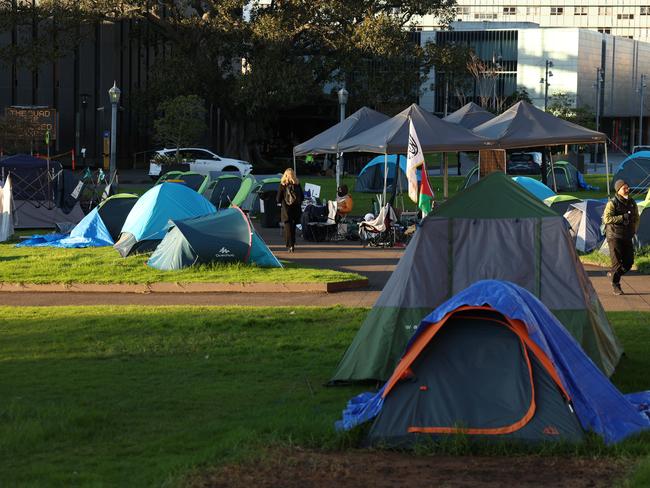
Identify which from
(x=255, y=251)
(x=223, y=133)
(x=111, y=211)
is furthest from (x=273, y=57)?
(x=255, y=251)

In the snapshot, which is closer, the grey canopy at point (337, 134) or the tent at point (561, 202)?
the tent at point (561, 202)

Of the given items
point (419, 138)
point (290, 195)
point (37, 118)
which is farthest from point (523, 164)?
point (290, 195)

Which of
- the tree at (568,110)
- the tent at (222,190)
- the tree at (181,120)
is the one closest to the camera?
the tent at (222,190)

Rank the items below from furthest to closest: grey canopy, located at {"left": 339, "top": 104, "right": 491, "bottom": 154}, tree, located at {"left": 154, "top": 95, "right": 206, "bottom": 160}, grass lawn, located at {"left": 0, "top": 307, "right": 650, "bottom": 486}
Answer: tree, located at {"left": 154, "top": 95, "right": 206, "bottom": 160}
grey canopy, located at {"left": 339, "top": 104, "right": 491, "bottom": 154}
grass lawn, located at {"left": 0, "top": 307, "right": 650, "bottom": 486}

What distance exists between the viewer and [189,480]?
768cm

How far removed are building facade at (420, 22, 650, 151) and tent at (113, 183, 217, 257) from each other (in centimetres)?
7745

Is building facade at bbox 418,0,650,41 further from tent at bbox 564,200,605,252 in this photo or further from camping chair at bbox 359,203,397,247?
tent at bbox 564,200,605,252

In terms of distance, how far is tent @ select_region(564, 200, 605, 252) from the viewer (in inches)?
966

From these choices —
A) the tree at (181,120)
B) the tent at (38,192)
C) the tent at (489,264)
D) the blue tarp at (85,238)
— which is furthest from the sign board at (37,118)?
the tent at (489,264)

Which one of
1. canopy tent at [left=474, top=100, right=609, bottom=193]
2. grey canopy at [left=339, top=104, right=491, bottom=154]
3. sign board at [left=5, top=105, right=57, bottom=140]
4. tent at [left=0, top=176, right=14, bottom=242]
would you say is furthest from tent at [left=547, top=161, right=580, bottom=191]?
tent at [left=0, top=176, right=14, bottom=242]

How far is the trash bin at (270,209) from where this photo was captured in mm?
31219

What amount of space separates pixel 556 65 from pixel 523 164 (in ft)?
174

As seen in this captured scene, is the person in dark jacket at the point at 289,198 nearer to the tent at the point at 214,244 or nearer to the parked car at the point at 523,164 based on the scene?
the tent at the point at 214,244

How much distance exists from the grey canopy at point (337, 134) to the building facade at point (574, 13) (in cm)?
11651
